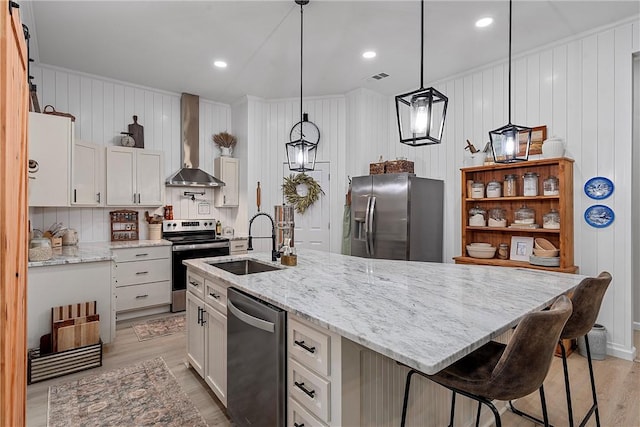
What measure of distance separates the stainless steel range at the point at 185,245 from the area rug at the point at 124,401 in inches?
61.9

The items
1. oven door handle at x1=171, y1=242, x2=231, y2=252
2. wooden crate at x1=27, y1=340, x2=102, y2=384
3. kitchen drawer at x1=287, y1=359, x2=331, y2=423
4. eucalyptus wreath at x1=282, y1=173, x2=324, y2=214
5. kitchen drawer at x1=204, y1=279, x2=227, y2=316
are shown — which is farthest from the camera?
eucalyptus wreath at x1=282, y1=173, x2=324, y2=214

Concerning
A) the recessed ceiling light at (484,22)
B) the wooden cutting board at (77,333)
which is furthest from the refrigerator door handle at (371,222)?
the wooden cutting board at (77,333)

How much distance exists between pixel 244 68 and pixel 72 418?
3.68m

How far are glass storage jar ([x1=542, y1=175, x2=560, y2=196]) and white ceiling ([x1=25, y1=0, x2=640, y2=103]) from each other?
54.3 inches

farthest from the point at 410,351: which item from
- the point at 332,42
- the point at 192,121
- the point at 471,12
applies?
the point at 192,121

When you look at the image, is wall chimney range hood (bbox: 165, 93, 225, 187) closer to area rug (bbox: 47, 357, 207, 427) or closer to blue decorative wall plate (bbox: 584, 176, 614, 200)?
area rug (bbox: 47, 357, 207, 427)

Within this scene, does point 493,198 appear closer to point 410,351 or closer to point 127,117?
point 410,351

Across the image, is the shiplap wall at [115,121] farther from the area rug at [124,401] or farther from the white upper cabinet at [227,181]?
the area rug at [124,401]

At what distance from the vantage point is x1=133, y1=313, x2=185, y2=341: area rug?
3594 mm

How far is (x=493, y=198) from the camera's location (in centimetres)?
369

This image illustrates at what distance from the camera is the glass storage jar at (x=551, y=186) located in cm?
328

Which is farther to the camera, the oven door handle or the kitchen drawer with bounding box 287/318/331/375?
the oven door handle

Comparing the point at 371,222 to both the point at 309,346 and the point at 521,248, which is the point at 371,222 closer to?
the point at 521,248

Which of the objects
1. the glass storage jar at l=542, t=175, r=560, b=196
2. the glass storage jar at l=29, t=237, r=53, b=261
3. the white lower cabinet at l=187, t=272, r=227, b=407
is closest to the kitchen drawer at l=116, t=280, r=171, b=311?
the glass storage jar at l=29, t=237, r=53, b=261
